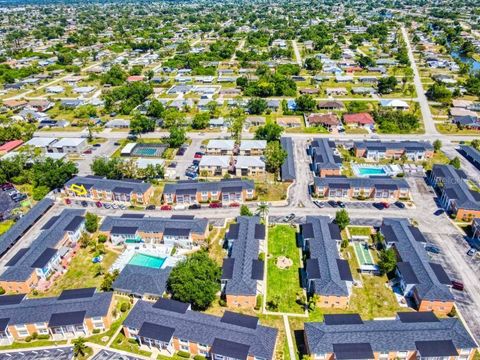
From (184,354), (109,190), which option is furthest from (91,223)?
(184,354)

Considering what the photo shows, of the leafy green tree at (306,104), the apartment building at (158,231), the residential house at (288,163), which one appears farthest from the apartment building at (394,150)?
the apartment building at (158,231)

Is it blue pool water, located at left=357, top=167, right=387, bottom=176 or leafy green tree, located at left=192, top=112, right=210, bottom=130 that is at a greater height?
leafy green tree, located at left=192, top=112, right=210, bottom=130

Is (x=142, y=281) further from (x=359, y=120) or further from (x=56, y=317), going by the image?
(x=359, y=120)

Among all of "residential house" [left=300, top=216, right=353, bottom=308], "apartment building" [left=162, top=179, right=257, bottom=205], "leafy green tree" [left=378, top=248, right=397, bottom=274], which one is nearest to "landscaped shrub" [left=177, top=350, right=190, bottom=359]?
"residential house" [left=300, top=216, right=353, bottom=308]

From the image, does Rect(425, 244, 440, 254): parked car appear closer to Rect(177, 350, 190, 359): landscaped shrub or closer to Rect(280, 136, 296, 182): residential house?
Rect(280, 136, 296, 182): residential house

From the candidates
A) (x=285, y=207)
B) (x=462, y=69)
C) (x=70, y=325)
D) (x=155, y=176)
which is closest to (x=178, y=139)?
(x=155, y=176)

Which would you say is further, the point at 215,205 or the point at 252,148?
the point at 252,148

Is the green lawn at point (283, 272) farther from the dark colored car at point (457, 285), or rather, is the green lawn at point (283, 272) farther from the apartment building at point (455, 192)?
the apartment building at point (455, 192)
